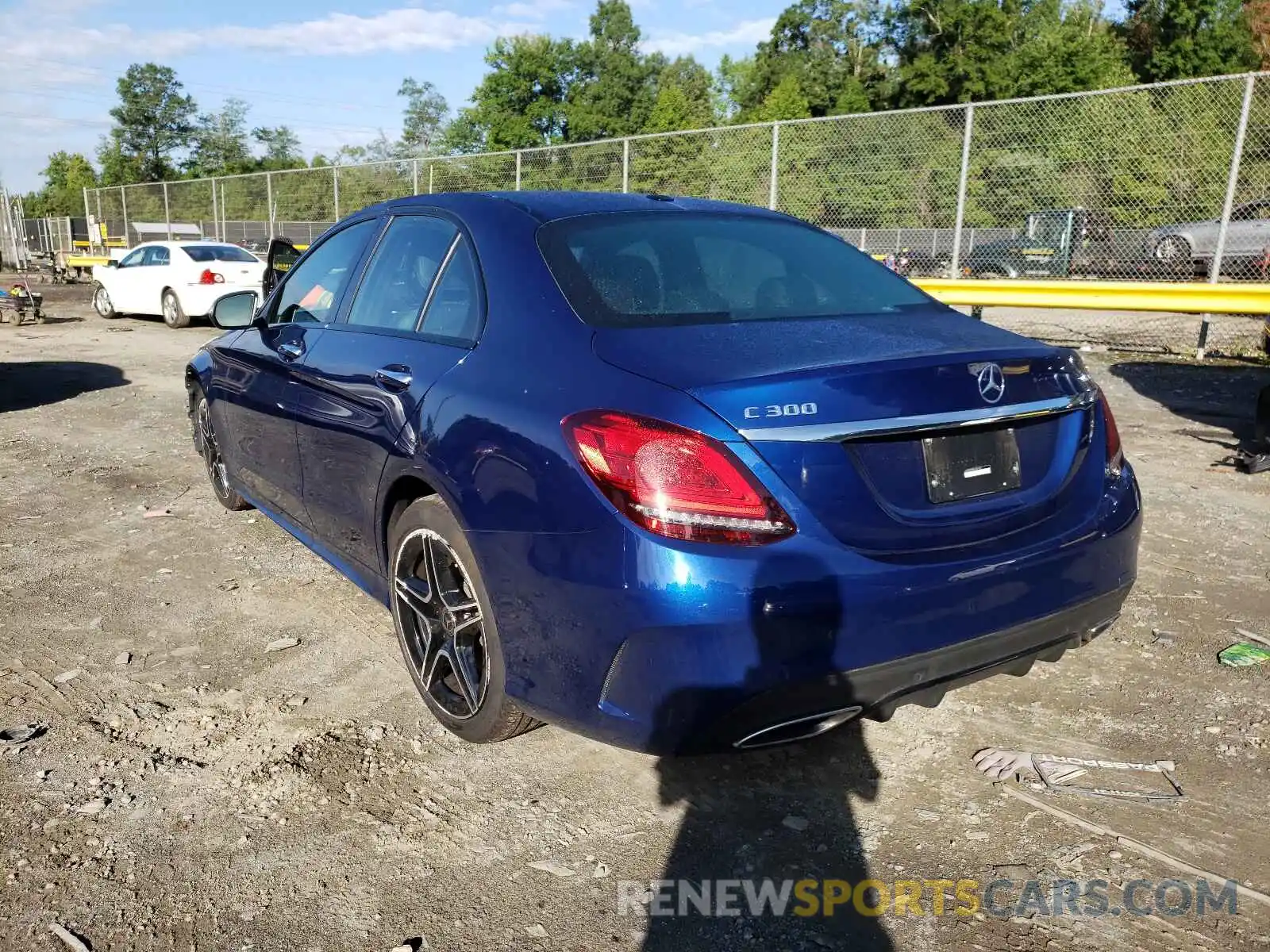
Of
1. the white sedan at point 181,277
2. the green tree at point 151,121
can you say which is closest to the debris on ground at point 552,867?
the white sedan at point 181,277

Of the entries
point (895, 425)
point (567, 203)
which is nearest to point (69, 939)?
point (895, 425)

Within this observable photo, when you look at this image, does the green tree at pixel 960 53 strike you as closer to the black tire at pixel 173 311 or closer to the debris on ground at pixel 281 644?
the black tire at pixel 173 311

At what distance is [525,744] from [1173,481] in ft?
15.6

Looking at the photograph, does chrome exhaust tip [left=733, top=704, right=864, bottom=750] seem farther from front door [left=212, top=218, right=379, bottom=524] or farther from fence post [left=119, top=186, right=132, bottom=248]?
fence post [left=119, top=186, right=132, bottom=248]

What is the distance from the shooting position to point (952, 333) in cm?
264

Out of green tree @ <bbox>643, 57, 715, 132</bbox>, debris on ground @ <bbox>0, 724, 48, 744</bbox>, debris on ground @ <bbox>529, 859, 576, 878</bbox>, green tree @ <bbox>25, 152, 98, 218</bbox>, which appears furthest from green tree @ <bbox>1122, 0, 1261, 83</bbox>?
green tree @ <bbox>25, 152, 98, 218</bbox>

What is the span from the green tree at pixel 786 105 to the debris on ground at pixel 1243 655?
57088 millimetres

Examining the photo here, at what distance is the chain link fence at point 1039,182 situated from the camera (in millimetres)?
10086

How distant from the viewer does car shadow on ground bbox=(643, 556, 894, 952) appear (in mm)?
2119

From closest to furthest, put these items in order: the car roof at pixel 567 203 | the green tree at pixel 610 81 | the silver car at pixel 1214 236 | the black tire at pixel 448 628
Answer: the black tire at pixel 448 628 → the car roof at pixel 567 203 → the silver car at pixel 1214 236 → the green tree at pixel 610 81

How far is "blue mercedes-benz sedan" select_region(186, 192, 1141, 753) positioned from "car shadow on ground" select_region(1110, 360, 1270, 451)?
531 centimetres

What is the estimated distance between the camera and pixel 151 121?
9056 cm

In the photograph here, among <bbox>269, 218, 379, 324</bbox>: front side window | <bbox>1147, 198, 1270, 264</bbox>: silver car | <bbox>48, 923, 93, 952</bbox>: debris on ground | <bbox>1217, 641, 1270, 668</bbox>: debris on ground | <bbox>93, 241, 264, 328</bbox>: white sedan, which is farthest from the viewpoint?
<bbox>93, 241, 264, 328</bbox>: white sedan

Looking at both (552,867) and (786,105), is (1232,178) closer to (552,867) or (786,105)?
(552,867)
